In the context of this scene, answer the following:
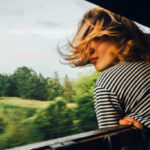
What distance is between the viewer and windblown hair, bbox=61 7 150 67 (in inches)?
74.0

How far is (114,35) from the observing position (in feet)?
6.45

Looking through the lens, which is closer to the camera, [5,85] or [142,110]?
[142,110]

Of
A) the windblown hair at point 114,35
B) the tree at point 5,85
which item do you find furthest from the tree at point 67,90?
the windblown hair at point 114,35

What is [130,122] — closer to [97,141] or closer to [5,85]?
[97,141]

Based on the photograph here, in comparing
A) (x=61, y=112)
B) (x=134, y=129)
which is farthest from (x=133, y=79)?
(x=61, y=112)

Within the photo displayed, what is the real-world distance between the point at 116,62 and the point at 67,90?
4.84ft

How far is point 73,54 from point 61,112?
3.06 ft

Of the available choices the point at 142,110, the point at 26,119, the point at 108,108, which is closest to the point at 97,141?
the point at 108,108

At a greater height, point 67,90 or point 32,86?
point 32,86

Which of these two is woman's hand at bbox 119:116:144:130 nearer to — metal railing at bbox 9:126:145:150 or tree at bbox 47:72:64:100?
metal railing at bbox 9:126:145:150

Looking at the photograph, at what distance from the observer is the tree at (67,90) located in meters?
3.22

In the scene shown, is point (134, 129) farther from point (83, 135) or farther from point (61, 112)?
point (61, 112)

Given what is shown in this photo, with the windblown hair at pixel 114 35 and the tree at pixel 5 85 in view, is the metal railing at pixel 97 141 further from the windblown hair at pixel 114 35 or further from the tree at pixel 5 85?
the tree at pixel 5 85

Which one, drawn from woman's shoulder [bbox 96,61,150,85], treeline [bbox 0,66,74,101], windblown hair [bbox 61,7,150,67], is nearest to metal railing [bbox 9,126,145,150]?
woman's shoulder [bbox 96,61,150,85]
